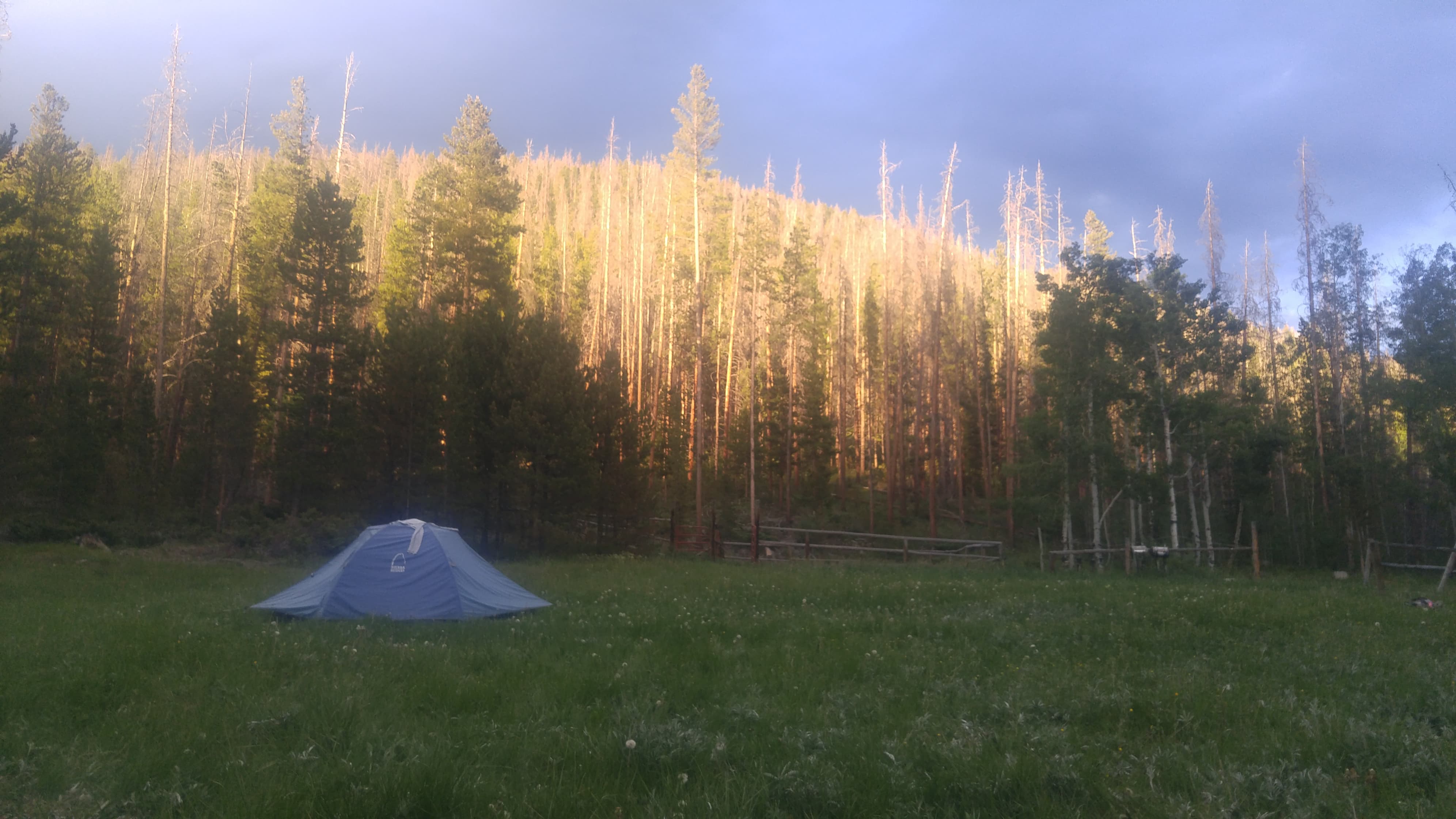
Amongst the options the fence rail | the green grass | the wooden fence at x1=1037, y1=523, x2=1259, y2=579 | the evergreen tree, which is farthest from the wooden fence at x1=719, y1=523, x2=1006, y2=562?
the green grass

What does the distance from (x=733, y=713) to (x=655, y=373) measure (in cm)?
3755

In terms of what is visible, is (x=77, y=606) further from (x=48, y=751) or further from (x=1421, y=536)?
(x=1421, y=536)

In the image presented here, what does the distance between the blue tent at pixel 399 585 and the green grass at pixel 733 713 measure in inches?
24.1

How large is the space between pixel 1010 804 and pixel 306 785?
4.16 meters

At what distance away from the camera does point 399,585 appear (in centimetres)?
1164

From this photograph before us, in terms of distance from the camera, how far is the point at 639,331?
144ft

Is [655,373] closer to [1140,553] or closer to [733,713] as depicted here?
[1140,553]

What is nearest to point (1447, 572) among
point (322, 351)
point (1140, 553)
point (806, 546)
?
point (1140, 553)

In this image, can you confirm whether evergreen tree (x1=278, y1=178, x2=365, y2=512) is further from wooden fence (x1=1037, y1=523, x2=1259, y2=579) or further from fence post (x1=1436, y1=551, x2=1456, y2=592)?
fence post (x1=1436, y1=551, x2=1456, y2=592)

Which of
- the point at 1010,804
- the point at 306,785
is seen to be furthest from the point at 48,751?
the point at 1010,804

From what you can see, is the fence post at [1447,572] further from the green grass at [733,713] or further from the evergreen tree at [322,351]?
the evergreen tree at [322,351]

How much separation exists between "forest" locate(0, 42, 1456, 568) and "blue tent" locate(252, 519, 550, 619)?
Answer: 11.7m

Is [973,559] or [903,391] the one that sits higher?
[903,391]

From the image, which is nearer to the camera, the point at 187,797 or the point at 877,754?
the point at 187,797
